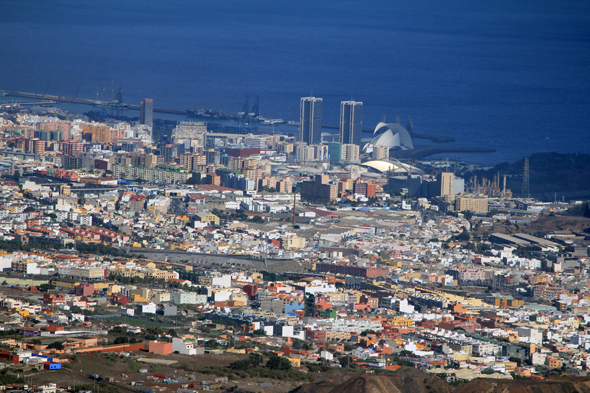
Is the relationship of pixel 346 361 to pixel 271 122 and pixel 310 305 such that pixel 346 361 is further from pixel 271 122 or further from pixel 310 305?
pixel 271 122

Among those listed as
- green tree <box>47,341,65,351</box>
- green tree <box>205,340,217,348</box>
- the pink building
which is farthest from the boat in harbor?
green tree <box>47,341,65,351</box>

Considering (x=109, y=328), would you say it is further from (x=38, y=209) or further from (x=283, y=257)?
(x=38, y=209)

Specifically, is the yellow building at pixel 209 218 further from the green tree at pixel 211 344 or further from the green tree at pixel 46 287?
the green tree at pixel 211 344

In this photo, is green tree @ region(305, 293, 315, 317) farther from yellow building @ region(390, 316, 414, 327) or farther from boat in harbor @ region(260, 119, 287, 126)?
boat in harbor @ region(260, 119, 287, 126)

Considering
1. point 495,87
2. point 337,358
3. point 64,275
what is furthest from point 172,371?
point 495,87

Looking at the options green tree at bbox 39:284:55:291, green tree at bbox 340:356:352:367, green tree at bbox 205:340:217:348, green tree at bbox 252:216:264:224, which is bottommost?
green tree at bbox 340:356:352:367

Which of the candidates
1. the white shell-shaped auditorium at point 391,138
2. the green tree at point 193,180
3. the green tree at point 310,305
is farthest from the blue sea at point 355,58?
the green tree at point 310,305
